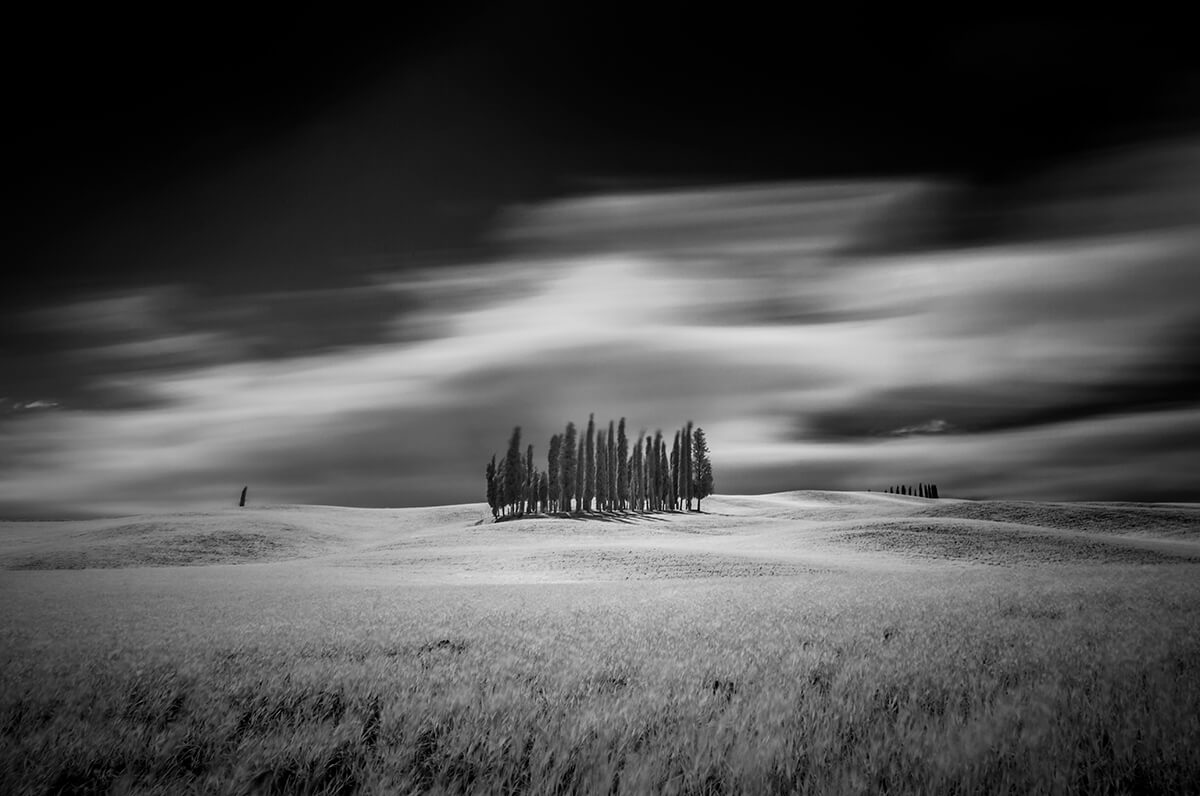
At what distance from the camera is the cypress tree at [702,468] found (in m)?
99.8

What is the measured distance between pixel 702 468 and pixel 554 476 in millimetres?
26229

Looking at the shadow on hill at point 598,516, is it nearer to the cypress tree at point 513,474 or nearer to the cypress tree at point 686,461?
the cypress tree at point 513,474

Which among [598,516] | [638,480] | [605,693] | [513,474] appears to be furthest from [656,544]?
[638,480]

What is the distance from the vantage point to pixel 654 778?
422 centimetres

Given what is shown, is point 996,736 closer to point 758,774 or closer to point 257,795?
point 758,774

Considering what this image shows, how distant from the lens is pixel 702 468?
332 ft

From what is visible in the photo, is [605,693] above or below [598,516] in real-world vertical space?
above

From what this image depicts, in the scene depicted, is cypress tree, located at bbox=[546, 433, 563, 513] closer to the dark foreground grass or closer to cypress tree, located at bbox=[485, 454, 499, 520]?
cypress tree, located at bbox=[485, 454, 499, 520]

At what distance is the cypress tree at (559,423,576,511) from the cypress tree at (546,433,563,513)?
62cm

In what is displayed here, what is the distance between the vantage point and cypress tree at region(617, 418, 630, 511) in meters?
93.8

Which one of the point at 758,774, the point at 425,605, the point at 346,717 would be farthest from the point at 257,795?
the point at 425,605

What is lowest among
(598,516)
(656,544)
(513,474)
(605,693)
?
(656,544)

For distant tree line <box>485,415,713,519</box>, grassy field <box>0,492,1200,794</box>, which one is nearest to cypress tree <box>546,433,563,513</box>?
distant tree line <box>485,415,713,519</box>

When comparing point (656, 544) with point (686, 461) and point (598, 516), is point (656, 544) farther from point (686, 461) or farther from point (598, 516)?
point (686, 461)
